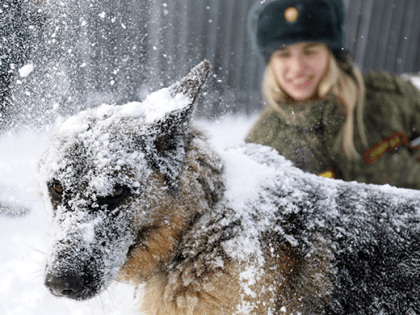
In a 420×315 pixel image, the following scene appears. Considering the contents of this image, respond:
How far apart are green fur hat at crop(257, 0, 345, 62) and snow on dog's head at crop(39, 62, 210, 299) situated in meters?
1.88

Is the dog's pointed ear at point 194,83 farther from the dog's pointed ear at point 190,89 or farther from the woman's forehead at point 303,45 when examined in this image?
the woman's forehead at point 303,45

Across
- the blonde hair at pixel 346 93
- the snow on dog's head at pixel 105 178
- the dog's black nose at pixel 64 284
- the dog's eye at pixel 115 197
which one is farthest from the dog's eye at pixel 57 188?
the blonde hair at pixel 346 93

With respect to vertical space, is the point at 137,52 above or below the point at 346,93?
above

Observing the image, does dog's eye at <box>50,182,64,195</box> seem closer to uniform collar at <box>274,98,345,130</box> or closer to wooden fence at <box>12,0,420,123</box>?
wooden fence at <box>12,0,420,123</box>

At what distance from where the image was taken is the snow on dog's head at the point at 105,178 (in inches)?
54.5

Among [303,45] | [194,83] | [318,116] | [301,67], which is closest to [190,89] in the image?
[194,83]

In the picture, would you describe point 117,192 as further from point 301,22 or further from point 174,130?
point 301,22

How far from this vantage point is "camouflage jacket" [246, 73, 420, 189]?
364 centimetres

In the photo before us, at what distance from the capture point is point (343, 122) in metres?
3.69

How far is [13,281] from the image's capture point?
8.55 feet

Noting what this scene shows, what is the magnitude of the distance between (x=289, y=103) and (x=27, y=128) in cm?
293

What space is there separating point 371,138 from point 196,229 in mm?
2963

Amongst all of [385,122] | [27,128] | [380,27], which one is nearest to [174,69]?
[27,128]

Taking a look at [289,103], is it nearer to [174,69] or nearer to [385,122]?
[385,122]
